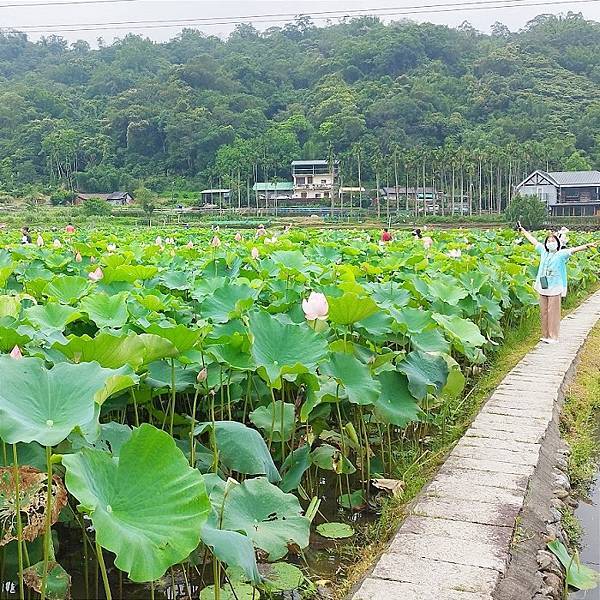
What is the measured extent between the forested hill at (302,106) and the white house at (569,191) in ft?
14.0

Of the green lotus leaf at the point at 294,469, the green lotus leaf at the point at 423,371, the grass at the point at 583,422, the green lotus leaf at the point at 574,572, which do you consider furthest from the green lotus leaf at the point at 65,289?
the grass at the point at 583,422

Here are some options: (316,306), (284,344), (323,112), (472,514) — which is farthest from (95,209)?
(472,514)

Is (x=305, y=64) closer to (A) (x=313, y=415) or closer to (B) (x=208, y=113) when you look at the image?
(B) (x=208, y=113)

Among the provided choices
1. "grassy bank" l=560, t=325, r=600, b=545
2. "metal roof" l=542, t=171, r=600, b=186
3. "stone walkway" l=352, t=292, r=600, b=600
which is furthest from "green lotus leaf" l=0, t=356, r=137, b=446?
"metal roof" l=542, t=171, r=600, b=186

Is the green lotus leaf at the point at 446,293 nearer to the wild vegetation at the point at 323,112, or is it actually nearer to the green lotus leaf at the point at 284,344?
the green lotus leaf at the point at 284,344

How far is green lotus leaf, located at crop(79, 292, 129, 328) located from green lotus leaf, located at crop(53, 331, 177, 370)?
0.72m

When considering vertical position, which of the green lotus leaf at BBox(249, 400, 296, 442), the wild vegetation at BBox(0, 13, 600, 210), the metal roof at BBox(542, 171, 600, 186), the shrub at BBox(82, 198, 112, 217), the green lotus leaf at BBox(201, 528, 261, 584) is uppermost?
the wild vegetation at BBox(0, 13, 600, 210)

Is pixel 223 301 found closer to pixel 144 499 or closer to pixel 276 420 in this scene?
pixel 276 420

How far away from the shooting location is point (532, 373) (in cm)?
470

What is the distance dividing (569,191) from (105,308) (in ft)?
142

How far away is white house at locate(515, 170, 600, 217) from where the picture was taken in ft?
138

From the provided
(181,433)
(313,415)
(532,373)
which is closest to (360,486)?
(313,415)

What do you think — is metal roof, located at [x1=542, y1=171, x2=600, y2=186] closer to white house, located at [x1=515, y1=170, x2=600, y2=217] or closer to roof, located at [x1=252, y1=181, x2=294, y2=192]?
white house, located at [x1=515, y1=170, x2=600, y2=217]

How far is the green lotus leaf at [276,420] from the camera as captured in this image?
8.61 feet
